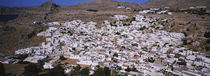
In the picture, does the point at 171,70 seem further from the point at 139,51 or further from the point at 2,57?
the point at 2,57

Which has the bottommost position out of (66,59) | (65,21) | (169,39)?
(66,59)

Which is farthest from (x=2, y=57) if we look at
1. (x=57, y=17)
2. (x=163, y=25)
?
(x=163, y=25)

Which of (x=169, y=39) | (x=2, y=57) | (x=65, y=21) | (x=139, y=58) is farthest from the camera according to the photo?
(x=65, y=21)

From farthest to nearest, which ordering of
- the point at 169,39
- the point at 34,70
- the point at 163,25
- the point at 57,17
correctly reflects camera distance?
the point at 57,17, the point at 163,25, the point at 169,39, the point at 34,70

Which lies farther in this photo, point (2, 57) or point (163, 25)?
point (163, 25)

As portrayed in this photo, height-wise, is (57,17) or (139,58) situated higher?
(57,17)

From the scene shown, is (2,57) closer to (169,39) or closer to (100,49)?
(100,49)

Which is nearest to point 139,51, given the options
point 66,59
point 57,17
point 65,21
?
point 66,59
